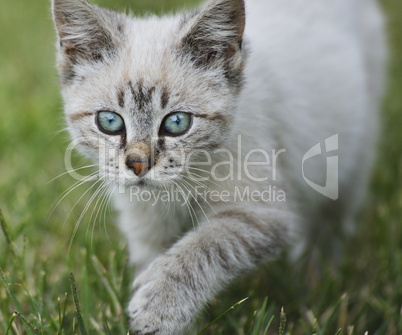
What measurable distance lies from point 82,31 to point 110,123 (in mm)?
417

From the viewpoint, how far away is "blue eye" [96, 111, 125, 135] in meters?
1.90

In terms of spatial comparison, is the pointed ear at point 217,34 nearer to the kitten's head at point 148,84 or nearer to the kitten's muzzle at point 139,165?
the kitten's head at point 148,84

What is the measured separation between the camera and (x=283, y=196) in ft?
6.99

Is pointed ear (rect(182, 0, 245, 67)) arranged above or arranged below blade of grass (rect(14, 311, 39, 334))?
above

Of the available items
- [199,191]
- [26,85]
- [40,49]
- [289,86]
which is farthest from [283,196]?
[40,49]

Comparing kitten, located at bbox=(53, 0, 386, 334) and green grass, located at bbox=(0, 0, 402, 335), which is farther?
green grass, located at bbox=(0, 0, 402, 335)

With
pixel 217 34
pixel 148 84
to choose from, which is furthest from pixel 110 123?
pixel 217 34

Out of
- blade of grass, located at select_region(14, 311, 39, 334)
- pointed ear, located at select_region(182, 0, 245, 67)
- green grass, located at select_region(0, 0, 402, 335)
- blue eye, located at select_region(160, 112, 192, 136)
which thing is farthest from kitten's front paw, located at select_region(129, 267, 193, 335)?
pointed ear, located at select_region(182, 0, 245, 67)

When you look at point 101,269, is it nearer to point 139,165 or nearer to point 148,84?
point 139,165

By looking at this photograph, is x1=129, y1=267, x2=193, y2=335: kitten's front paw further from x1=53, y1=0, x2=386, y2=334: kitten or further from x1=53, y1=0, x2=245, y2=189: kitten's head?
x1=53, y1=0, x2=245, y2=189: kitten's head

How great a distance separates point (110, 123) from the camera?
1.91 meters

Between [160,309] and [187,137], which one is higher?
[187,137]

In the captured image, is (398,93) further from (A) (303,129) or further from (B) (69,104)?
(B) (69,104)

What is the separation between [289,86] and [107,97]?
964mm
